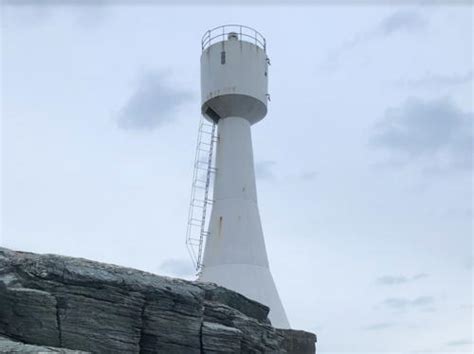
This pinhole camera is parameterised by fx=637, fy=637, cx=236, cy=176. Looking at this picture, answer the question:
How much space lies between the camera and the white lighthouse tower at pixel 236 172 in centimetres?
2703

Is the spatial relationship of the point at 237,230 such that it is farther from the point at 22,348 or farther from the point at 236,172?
the point at 22,348

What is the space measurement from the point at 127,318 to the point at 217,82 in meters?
18.2

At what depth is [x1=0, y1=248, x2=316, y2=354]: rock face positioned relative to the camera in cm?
1210

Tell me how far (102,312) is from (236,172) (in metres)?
16.7

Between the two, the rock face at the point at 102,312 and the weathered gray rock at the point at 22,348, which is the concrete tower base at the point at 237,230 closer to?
the rock face at the point at 102,312

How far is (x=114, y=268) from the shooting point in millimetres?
13797

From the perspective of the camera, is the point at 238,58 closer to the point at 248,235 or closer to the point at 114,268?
the point at 248,235

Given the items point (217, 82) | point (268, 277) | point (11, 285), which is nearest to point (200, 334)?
point (11, 285)

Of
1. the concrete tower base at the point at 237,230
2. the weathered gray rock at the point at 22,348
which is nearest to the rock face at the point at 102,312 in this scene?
the weathered gray rock at the point at 22,348

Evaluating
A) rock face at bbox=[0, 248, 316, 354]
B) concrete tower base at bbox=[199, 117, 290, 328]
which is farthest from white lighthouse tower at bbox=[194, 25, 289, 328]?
rock face at bbox=[0, 248, 316, 354]

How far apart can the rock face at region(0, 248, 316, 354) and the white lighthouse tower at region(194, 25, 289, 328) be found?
11852 mm

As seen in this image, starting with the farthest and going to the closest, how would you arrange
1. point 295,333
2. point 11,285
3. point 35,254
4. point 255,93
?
point 255,93 < point 295,333 < point 35,254 < point 11,285

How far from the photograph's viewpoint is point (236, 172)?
28953 millimetres

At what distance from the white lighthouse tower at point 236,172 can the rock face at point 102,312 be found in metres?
11.9
